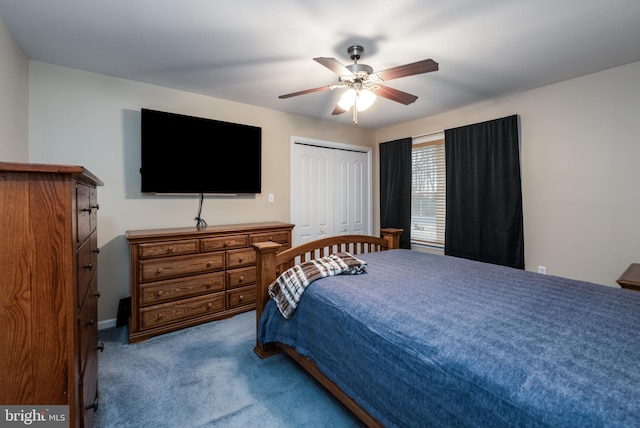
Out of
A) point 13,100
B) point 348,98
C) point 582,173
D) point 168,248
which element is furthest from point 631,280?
point 13,100

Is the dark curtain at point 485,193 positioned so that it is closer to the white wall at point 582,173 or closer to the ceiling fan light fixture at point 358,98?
the white wall at point 582,173

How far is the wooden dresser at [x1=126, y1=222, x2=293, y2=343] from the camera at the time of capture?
2.44 metres

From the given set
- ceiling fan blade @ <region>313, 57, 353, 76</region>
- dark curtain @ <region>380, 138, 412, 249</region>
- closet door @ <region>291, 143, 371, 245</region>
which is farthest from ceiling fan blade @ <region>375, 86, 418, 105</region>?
dark curtain @ <region>380, 138, 412, 249</region>

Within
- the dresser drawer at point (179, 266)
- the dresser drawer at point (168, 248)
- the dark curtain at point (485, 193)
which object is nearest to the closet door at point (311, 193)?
the dresser drawer at point (179, 266)

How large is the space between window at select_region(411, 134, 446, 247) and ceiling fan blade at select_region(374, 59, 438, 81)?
2217 millimetres

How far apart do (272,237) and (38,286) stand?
2.27 metres

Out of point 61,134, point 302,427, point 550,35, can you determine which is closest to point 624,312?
point 302,427

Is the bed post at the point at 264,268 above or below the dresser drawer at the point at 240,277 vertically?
above

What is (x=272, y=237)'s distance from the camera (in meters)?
3.16

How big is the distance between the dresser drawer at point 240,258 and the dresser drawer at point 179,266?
0.08m

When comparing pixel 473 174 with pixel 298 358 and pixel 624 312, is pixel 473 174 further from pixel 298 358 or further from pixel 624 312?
pixel 298 358

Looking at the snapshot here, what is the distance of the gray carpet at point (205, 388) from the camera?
1598 mm

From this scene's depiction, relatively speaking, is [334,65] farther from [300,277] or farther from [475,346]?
[475,346]

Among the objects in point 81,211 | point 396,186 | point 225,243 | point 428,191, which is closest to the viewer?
point 81,211
